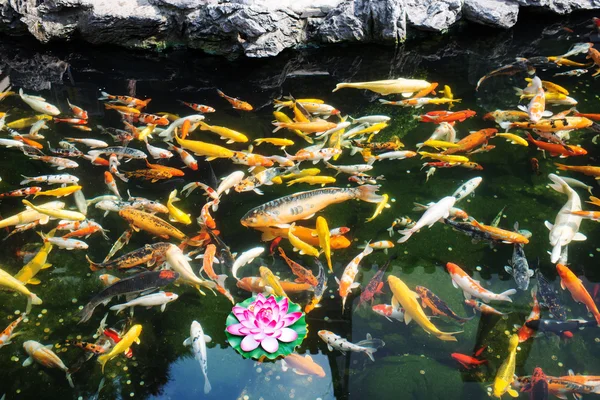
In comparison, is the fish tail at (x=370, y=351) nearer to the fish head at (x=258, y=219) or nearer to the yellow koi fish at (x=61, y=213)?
the fish head at (x=258, y=219)

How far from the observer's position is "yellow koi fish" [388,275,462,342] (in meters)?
3.35

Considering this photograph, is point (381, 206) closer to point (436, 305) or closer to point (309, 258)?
point (309, 258)

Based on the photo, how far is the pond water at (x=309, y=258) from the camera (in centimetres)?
317

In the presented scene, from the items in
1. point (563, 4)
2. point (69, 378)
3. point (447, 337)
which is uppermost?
point (563, 4)

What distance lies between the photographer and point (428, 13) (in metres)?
7.20

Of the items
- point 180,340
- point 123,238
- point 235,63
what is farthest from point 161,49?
point 180,340

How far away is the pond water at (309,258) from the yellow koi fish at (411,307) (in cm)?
5

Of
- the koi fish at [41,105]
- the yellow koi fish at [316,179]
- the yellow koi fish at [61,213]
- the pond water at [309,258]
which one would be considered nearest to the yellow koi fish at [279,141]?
the pond water at [309,258]

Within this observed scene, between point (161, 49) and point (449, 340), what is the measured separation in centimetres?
569

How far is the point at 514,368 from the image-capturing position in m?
3.14

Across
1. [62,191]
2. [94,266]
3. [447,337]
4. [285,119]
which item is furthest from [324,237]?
[62,191]

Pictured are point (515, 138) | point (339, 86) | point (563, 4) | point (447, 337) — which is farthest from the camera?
point (563, 4)

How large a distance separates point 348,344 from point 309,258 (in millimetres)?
832

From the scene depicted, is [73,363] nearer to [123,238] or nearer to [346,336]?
[123,238]
